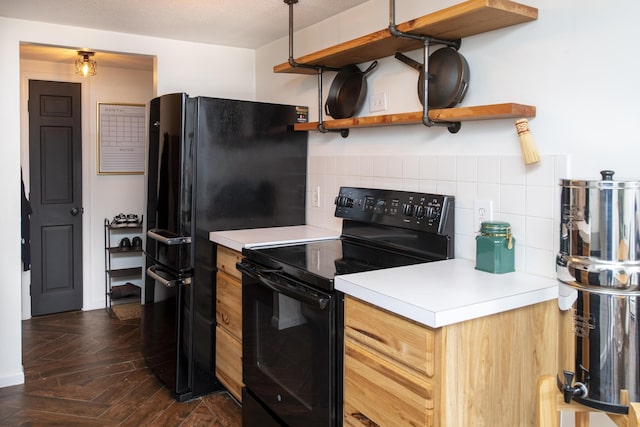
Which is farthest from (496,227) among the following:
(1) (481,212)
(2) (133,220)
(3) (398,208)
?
(2) (133,220)

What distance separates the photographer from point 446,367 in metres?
1.38

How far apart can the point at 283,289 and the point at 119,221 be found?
3.07 meters

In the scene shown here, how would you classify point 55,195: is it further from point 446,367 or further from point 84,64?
A: point 446,367

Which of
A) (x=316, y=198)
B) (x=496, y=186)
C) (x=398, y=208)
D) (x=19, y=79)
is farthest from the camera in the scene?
(x=316, y=198)

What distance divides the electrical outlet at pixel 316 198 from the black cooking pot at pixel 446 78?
3.43ft

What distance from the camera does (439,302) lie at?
1.42m

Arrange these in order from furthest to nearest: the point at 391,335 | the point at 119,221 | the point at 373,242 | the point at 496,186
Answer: the point at 119,221 < the point at 373,242 < the point at 496,186 < the point at 391,335

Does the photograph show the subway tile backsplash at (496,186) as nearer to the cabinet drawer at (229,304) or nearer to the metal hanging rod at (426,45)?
the metal hanging rod at (426,45)

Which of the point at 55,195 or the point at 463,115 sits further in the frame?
the point at 55,195

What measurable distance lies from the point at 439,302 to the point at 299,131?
6.15ft

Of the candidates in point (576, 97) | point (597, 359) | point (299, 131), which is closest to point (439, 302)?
point (597, 359)

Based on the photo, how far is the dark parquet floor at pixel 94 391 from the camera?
8.56 ft

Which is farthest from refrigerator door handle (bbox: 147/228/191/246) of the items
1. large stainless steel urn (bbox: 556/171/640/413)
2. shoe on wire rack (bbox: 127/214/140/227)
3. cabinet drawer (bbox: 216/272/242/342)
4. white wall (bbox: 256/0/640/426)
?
large stainless steel urn (bbox: 556/171/640/413)

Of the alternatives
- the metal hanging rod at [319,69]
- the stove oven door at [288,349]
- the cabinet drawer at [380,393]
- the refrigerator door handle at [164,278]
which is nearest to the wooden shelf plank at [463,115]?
the metal hanging rod at [319,69]
